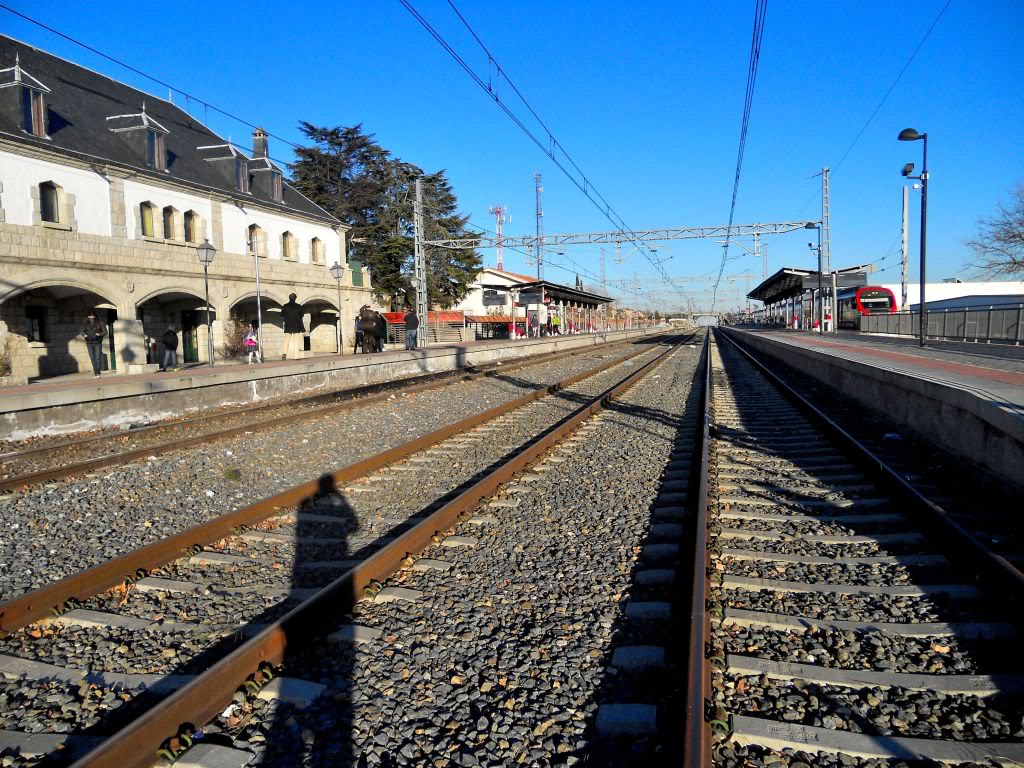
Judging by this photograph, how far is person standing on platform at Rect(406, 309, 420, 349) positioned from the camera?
26.6 m

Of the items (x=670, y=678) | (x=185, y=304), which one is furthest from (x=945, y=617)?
(x=185, y=304)

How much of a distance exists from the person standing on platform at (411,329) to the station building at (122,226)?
680 cm

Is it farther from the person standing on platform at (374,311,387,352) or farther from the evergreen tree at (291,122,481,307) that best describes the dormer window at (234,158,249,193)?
the evergreen tree at (291,122,481,307)

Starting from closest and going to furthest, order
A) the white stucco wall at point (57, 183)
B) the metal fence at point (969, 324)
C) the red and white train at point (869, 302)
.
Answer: the white stucco wall at point (57, 183)
the metal fence at point (969, 324)
the red and white train at point (869, 302)

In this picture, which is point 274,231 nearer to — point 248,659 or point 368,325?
point 368,325

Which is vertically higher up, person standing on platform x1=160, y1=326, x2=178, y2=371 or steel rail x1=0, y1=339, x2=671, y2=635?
person standing on platform x1=160, y1=326, x2=178, y2=371

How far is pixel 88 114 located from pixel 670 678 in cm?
3011

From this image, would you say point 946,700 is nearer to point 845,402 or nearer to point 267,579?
point 267,579

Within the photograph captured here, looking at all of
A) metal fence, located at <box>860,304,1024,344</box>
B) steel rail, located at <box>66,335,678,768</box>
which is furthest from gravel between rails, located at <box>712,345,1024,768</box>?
metal fence, located at <box>860,304,1024,344</box>

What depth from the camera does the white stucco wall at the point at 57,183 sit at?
19.5 m

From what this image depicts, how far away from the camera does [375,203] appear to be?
56406 mm

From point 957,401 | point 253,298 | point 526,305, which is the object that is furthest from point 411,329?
point 957,401

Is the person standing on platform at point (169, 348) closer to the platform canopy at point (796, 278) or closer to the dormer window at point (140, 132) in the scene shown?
the dormer window at point (140, 132)

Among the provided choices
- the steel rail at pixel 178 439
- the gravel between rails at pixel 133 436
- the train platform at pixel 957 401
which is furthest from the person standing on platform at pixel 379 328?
the train platform at pixel 957 401
